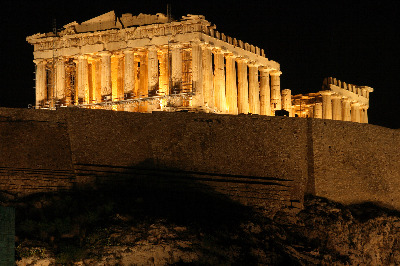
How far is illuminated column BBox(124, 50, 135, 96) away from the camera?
67.9 metres

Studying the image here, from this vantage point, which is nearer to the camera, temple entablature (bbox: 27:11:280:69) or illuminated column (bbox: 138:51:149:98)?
Answer: temple entablature (bbox: 27:11:280:69)

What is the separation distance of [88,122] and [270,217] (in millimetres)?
10645

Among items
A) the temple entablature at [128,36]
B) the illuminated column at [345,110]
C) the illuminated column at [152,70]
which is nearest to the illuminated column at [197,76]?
the temple entablature at [128,36]

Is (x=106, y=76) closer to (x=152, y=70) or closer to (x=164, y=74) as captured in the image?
(x=152, y=70)

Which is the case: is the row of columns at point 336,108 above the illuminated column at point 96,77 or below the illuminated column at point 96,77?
below

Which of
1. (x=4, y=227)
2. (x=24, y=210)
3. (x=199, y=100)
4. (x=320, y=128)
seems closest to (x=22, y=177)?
(x=24, y=210)

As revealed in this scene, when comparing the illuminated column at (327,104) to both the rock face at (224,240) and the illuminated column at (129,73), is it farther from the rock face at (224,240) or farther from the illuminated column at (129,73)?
the rock face at (224,240)

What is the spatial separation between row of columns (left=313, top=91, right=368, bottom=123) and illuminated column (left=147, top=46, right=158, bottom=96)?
54.5 ft

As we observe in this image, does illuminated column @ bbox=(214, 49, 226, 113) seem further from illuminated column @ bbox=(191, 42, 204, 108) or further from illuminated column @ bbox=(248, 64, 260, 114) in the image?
illuminated column @ bbox=(248, 64, 260, 114)

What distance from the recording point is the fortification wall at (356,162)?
150 ft

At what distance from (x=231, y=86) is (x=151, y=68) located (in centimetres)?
694

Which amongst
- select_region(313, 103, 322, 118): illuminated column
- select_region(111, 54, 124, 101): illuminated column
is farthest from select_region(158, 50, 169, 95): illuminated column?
select_region(313, 103, 322, 118): illuminated column

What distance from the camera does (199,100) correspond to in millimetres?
64438

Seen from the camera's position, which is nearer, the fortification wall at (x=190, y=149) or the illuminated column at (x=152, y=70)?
the fortification wall at (x=190, y=149)
